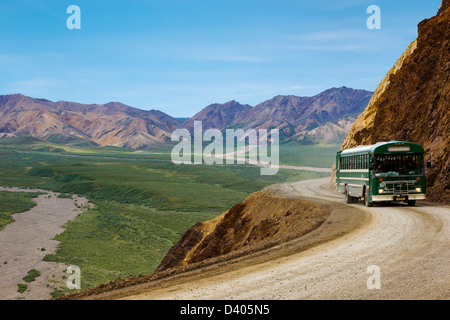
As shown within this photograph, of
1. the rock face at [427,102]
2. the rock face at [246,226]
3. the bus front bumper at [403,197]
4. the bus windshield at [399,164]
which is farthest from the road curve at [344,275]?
the rock face at [427,102]

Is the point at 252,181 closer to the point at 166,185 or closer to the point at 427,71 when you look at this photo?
the point at 166,185

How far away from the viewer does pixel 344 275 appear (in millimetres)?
11570

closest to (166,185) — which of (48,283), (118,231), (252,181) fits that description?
(252,181)

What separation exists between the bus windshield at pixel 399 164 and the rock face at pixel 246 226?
4487mm

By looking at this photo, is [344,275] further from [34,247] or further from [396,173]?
[34,247]

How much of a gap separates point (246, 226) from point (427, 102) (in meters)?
22.9

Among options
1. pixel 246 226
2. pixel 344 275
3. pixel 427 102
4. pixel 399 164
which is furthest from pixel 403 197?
pixel 427 102

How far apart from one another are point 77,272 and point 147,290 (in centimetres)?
4399

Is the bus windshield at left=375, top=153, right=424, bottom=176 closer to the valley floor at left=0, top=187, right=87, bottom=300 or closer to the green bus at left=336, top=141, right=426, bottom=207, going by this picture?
the green bus at left=336, top=141, right=426, bottom=207

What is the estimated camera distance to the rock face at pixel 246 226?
26922 mm

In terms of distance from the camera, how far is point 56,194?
12475 cm

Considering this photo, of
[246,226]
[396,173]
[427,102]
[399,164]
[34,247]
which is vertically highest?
[427,102]

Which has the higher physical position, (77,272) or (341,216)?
(341,216)

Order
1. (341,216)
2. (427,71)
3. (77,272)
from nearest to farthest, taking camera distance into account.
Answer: (341,216) < (427,71) < (77,272)
